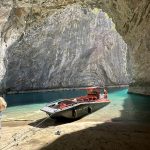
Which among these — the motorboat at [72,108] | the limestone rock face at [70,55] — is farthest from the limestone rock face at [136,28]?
the limestone rock face at [70,55]

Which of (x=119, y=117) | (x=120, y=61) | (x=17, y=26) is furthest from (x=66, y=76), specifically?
(x=119, y=117)

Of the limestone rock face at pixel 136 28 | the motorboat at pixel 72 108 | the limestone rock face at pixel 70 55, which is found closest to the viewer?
the motorboat at pixel 72 108

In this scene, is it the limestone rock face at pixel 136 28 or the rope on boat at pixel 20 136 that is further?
the limestone rock face at pixel 136 28

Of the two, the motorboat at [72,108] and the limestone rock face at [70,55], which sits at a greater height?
the limestone rock face at [70,55]

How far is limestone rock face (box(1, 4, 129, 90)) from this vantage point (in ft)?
179

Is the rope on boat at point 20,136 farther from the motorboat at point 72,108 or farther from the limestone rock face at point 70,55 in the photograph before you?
the limestone rock face at point 70,55

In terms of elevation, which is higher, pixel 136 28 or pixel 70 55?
pixel 70 55

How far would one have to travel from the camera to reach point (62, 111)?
16.3m

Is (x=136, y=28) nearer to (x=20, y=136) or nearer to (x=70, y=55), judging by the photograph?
(x=20, y=136)

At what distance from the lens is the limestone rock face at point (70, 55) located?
2142 inches

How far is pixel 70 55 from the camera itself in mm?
59156

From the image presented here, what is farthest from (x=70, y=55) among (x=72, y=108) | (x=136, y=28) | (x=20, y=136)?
(x=20, y=136)

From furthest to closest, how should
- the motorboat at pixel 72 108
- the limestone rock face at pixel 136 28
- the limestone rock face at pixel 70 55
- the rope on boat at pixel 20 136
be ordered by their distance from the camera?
the limestone rock face at pixel 70 55 < the limestone rock face at pixel 136 28 < the motorboat at pixel 72 108 < the rope on boat at pixel 20 136

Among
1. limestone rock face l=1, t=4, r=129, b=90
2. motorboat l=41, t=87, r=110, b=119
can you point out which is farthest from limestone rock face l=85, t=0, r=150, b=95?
limestone rock face l=1, t=4, r=129, b=90
